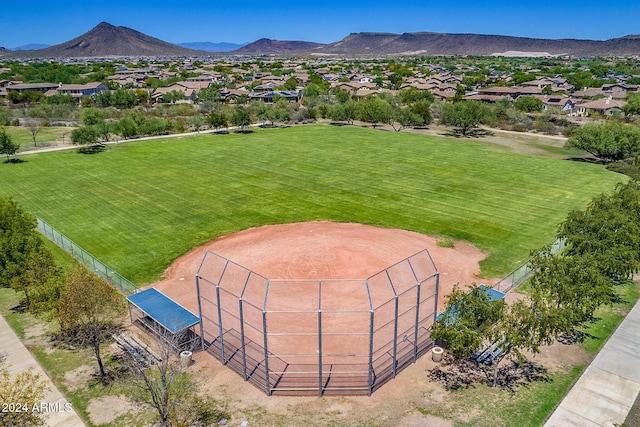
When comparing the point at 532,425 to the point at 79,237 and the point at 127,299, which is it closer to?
the point at 127,299

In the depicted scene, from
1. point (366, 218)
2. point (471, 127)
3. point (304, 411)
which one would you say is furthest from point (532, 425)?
point (471, 127)

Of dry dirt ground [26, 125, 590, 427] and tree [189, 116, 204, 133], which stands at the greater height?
tree [189, 116, 204, 133]

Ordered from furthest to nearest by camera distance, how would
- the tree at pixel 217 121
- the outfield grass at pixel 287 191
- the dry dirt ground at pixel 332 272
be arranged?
the tree at pixel 217 121, the outfield grass at pixel 287 191, the dry dirt ground at pixel 332 272

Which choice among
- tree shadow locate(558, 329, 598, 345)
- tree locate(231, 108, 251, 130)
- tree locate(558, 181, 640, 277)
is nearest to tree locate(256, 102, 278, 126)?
tree locate(231, 108, 251, 130)

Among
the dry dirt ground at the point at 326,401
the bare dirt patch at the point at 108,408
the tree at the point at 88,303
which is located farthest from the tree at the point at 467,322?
the tree at the point at 88,303

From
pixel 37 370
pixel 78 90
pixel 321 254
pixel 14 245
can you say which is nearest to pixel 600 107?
pixel 321 254

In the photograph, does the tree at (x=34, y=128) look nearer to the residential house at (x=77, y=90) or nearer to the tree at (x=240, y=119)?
the tree at (x=240, y=119)

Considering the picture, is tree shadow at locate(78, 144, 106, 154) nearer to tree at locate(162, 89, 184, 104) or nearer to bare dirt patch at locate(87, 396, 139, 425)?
tree at locate(162, 89, 184, 104)
